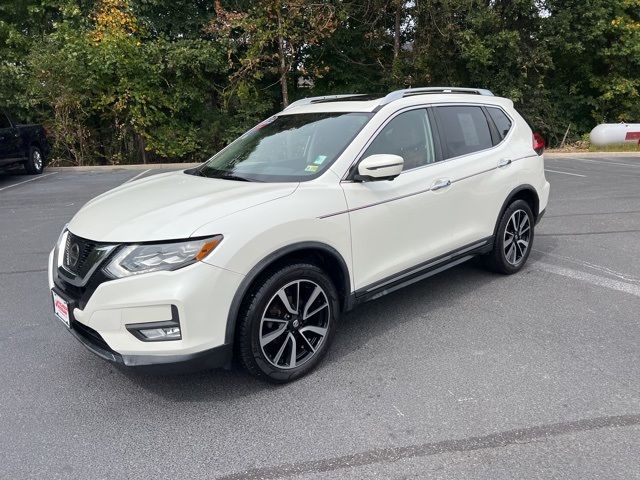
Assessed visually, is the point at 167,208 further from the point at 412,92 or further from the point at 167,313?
the point at 412,92

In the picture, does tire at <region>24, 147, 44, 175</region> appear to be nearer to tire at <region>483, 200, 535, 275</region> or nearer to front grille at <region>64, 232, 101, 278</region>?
front grille at <region>64, 232, 101, 278</region>

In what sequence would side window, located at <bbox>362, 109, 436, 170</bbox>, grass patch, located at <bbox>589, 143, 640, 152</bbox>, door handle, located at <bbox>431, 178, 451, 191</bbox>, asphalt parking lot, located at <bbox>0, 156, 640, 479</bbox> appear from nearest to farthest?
asphalt parking lot, located at <bbox>0, 156, 640, 479</bbox> → side window, located at <bbox>362, 109, 436, 170</bbox> → door handle, located at <bbox>431, 178, 451, 191</bbox> → grass patch, located at <bbox>589, 143, 640, 152</bbox>

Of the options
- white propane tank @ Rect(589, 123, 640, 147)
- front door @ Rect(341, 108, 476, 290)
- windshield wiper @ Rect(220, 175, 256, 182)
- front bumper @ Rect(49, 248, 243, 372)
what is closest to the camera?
front bumper @ Rect(49, 248, 243, 372)

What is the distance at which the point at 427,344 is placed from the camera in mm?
3738

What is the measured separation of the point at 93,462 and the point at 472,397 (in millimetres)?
2072

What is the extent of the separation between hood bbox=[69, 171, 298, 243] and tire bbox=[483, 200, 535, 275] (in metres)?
2.42

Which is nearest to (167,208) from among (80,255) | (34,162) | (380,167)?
(80,255)

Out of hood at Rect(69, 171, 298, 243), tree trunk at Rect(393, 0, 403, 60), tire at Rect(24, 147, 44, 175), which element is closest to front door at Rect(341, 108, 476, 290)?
hood at Rect(69, 171, 298, 243)

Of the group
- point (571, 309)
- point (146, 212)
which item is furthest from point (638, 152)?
point (146, 212)

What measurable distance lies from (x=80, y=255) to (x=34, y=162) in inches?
466

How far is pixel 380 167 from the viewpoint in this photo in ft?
11.0

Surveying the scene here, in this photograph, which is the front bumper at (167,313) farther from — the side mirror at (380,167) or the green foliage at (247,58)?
the green foliage at (247,58)

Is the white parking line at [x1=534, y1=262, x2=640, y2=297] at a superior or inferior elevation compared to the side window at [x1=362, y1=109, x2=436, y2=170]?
inferior

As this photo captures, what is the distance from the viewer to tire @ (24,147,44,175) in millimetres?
12960
